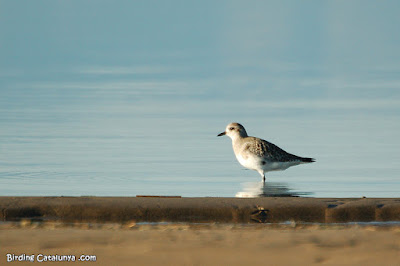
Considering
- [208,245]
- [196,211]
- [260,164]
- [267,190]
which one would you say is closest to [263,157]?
[260,164]

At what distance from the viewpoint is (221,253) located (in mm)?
6625

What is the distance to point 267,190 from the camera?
12.8 meters

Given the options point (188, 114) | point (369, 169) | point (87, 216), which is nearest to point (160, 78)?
point (188, 114)

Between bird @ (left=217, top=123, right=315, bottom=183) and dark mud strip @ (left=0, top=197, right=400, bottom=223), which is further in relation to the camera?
bird @ (left=217, top=123, right=315, bottom=183)

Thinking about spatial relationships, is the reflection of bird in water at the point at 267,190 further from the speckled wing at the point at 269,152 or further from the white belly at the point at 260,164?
the speckled wing at the point at 269,152

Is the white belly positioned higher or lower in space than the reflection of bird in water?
higher

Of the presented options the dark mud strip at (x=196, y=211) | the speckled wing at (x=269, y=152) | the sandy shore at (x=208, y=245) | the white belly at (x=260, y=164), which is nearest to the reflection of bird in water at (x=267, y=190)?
the white belly at (x=260, y=164)

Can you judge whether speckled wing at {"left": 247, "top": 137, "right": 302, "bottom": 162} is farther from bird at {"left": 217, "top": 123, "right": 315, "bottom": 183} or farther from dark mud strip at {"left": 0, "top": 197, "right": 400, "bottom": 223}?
dark mud strip at {"left": 0, "top": 197, "right": 400, "bottom": 223}

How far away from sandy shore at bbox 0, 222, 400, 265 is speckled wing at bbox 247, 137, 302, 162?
6.89 metres

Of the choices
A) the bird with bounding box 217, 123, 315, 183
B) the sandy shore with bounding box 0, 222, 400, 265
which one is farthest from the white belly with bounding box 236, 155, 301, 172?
the sandy shore with bounding box 0, 222, 400, 265

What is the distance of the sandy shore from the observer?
641 cm

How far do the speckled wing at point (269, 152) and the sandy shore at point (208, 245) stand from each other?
6.89 m

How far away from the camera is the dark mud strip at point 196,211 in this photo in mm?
8688

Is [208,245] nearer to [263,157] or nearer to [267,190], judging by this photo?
[267,190]
